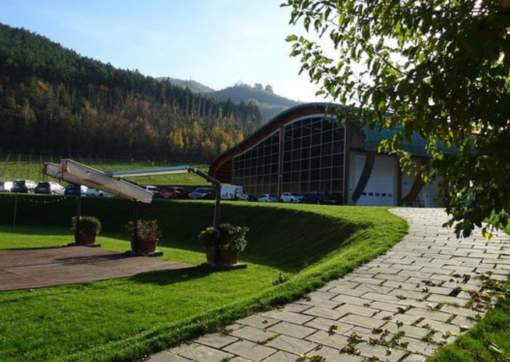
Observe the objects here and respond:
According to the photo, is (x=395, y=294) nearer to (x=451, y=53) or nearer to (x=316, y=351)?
(x=316, y=351)

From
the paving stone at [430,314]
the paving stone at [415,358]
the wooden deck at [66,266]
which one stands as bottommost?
the wooden deck at [66,266]

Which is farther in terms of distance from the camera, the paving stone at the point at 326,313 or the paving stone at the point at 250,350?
the paving stone at the point at 326,313

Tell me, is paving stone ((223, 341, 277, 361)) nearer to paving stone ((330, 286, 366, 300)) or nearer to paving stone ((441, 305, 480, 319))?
paving stone ((330, 286, 366, 300))

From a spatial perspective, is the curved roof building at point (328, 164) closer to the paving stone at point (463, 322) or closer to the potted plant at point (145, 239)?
the potted plant at point (145, 239)

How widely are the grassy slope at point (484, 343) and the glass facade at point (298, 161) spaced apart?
35.1 m

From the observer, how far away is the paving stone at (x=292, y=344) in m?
4.16

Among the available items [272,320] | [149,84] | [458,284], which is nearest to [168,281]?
[272,320]

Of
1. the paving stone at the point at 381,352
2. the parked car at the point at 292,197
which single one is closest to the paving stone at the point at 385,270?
the paving stone at the point at 381,352

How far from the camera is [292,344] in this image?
4.28 meters

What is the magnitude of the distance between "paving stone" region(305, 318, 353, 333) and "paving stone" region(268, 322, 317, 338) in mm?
102

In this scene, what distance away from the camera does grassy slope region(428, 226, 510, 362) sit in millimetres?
3904

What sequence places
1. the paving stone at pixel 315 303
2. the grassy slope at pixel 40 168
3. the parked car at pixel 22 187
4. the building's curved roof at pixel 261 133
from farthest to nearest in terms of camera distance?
the grassy slope at pixel 40 168
the parked car at pixel 22 187
the building's curved roof at pixel 261 133
the paving stone at pixel 315 303

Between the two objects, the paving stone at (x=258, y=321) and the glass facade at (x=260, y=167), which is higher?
the glass facade at (x=260, y=167)

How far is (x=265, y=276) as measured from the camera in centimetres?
1077
